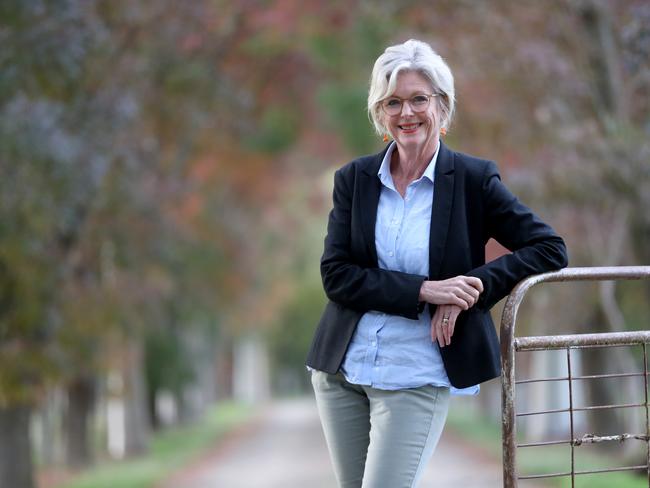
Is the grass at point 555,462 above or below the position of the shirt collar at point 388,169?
below

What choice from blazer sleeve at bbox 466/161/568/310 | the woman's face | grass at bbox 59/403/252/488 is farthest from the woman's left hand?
grass at bbox 59/403/252/488

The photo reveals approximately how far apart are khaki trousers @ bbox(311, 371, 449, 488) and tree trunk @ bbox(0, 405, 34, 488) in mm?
11389

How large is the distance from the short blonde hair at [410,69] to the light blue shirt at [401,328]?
0.23 m

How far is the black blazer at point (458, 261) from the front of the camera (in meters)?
3.60

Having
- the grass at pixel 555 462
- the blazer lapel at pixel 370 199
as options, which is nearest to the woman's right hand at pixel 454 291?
the blazer lapel at pixel 370 199

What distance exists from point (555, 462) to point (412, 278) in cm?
1290

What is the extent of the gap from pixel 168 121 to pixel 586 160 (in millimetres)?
8750

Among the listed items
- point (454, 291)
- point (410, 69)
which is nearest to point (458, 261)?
point (454, 291)

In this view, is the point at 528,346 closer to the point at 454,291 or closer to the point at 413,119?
the point at 454,291

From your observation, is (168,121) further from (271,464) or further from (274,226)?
(274,226)

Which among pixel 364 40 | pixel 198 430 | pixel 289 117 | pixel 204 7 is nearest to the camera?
pixel 204 7

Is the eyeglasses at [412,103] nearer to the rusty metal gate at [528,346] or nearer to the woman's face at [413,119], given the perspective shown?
the woman's face at [413,119]

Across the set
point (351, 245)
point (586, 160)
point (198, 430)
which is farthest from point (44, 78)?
point (198, 430)

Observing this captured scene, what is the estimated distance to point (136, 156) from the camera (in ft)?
53.8
